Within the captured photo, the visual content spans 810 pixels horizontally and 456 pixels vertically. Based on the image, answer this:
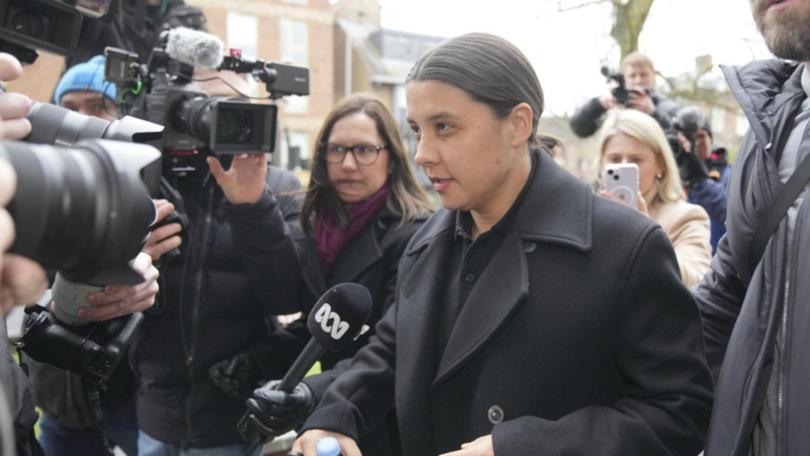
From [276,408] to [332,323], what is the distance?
316mm

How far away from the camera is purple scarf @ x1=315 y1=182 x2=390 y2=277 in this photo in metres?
2.53

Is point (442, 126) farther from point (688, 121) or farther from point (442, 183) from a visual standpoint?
point (688, 121)

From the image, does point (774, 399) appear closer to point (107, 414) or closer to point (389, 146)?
point (389, 146)

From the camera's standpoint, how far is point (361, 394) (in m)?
1.86

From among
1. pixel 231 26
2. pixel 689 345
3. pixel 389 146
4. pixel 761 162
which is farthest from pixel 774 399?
pixel 231 26

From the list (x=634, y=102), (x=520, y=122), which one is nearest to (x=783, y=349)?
(x=520, y=122)

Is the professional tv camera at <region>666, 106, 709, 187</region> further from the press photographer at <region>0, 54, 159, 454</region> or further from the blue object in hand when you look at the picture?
the press photographer at <region>0, 54, 159, 454</region>

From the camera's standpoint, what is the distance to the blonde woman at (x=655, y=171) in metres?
2.81

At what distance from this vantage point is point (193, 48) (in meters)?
2.35

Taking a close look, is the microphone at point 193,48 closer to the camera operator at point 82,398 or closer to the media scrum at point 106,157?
the media scrum at point 106,157

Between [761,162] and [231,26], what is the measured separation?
22.3m

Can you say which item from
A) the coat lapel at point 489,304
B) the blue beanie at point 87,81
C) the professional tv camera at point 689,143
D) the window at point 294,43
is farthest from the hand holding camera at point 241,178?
the window at point 294,43

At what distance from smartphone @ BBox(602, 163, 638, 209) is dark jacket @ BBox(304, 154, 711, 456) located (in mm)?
744

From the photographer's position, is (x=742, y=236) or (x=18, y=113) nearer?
(x=18, y=113)
